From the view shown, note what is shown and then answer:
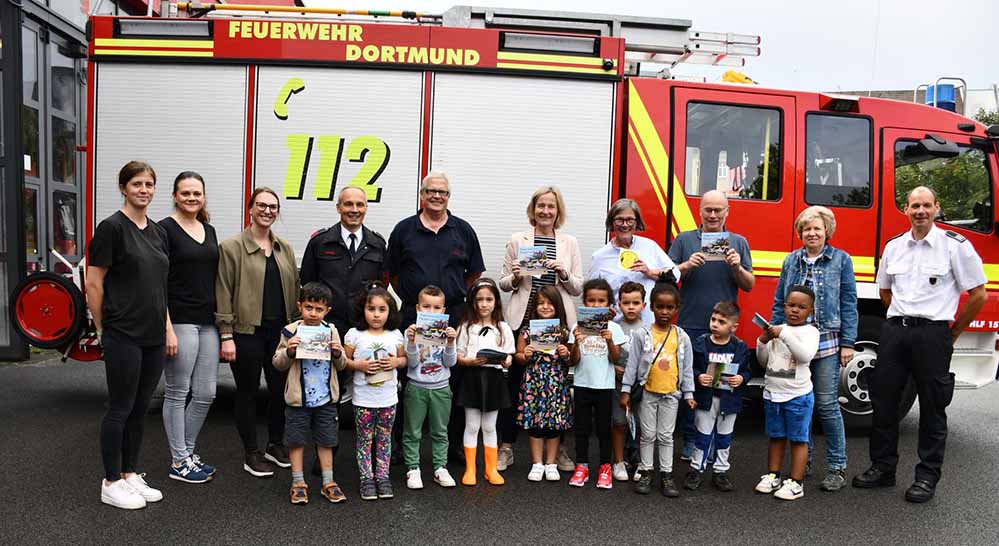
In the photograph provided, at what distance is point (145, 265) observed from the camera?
4148 millimetres

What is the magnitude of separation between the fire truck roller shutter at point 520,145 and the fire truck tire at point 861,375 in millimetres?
2458

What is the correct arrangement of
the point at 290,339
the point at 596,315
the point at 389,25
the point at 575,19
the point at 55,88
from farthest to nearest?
the point at 55,88 → the point at 575,19 → the point at 389,25 → the point at 596,315 → the point at 290,339

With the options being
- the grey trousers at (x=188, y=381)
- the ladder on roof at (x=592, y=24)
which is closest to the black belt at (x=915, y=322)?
the ladder on roof at (x=592, y=24)

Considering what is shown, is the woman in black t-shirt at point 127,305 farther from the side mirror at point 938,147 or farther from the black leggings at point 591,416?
the side mirror at point 938,147

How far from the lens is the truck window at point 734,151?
618 centimetres

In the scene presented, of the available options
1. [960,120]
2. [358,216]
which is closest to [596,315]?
[358,216]

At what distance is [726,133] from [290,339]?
12.7 ft

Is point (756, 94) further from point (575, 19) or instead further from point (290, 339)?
point (290, 339)

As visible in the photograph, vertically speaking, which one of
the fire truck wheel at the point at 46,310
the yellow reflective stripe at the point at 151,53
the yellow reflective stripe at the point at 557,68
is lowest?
the fire truck wheel at the point at 46,310

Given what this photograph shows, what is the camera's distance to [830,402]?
4.95 metres

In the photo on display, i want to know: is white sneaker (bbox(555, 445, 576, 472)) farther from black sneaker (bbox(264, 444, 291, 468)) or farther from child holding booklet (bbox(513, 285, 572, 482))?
black sneaker (bbox(264, 444, 291, 468))

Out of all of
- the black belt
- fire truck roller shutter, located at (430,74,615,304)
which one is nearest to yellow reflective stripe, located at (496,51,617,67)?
fire truck roller shutter, located at (430,74,615,304)

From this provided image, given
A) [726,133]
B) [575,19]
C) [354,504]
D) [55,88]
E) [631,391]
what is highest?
[575,19]

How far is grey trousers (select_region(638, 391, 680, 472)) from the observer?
4.84 metres
